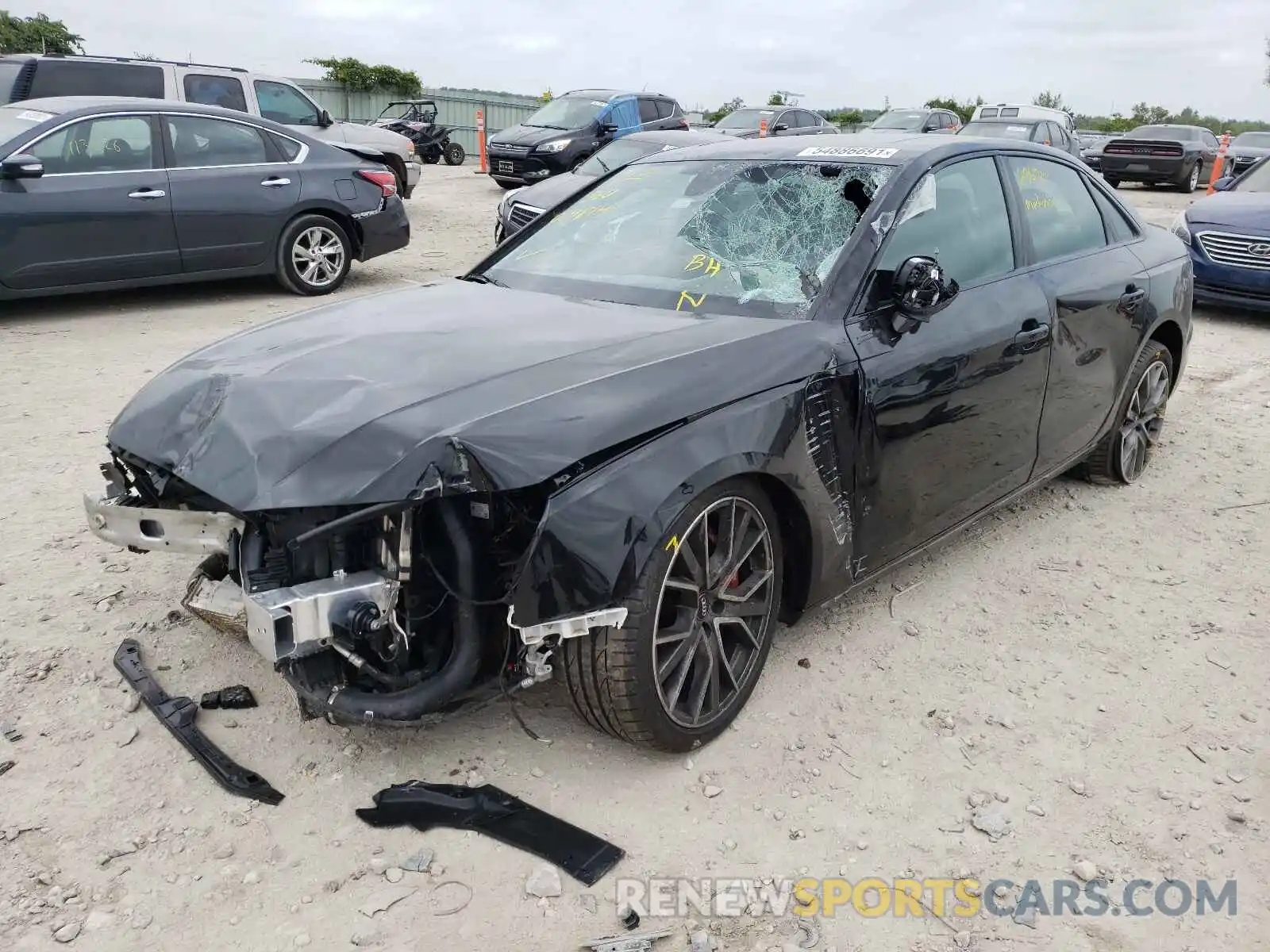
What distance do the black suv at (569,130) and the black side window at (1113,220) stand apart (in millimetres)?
11991

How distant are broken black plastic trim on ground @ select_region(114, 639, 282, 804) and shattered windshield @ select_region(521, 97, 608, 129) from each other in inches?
594

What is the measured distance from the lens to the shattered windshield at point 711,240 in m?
3.20

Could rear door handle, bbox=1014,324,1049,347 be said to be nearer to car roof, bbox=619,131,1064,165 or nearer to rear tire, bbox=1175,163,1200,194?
car roof, bbox=619,131,1064,165

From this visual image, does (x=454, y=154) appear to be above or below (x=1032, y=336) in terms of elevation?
above

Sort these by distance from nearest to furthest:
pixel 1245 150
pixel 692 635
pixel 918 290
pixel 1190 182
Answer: pixel 692 635 → pixel 918 290 → pixel 1190 182 → pixel 1245 150

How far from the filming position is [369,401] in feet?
8.22

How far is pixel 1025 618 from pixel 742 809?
62.3 inches

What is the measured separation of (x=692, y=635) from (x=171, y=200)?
260 inches

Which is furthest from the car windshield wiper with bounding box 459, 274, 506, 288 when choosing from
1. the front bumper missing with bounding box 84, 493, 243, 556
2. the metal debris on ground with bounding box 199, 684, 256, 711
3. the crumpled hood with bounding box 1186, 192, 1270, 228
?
the crumpled hood with bounding box 1186, 192, 1270, 228

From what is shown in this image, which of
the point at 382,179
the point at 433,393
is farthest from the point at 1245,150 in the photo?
the point at 433,393

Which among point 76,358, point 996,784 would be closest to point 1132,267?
point 996,784

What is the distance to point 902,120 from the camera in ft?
66.4

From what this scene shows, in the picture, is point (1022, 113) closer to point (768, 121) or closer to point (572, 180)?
point (768, 121)

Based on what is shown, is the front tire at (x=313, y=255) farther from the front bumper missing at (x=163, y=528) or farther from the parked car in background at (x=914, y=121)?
the parked car in background at (x=914, y=121)
